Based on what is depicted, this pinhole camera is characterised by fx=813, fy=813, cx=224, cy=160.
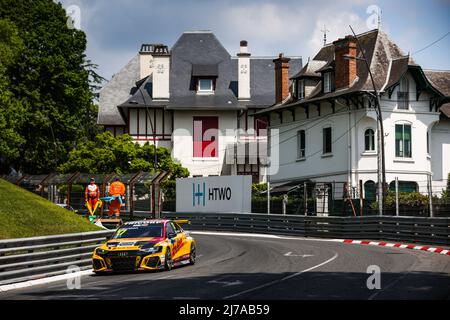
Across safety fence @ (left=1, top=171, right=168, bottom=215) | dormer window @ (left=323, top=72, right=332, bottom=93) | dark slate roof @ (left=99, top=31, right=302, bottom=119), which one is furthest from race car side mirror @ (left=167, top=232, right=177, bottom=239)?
dark slate roof @ (left=99, top=31, right=302, bottom=119)

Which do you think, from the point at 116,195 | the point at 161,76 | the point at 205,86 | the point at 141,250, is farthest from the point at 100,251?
the point at 205,86

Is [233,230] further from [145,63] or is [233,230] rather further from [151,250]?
[145,63]

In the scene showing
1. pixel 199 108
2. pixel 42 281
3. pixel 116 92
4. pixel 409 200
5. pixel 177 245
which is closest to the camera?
pixel 42 281

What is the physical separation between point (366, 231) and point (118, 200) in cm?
1036

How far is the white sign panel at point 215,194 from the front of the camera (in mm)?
42344

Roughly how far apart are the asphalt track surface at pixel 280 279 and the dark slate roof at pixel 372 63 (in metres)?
25.1

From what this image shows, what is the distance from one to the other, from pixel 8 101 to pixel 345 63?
2047cm

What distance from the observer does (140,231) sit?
68.3 feet

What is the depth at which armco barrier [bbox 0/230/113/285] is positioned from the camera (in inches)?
698

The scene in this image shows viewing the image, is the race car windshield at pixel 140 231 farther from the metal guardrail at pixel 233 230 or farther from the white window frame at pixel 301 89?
the white window frame at pixel 301 89

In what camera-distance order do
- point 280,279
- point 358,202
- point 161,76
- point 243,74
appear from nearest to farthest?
1. point 280,279
2. point 358,202
3. point 161,76
4. point 243,74

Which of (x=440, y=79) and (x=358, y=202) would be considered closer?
(x=358, y=202)

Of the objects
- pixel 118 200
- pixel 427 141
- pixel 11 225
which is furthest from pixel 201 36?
pixel 11 225

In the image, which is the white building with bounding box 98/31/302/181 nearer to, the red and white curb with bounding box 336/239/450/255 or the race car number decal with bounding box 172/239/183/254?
the red and white curb with bounding box 336/239/450/255
